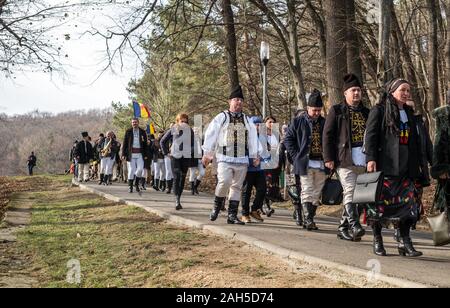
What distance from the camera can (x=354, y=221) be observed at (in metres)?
7.40

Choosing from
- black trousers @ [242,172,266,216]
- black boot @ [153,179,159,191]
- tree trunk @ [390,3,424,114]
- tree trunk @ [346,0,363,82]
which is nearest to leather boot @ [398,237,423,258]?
black trousers @ [242,172,266,216]

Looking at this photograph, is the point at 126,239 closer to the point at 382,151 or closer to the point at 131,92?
the point at 382,151

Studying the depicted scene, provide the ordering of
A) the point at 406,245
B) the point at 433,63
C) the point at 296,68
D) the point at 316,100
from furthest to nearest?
the point at 433,63
the point at 296,68
the point at 316,100
the point at 406,245

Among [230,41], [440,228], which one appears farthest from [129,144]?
[440,228]

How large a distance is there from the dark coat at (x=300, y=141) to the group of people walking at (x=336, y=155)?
0.6 inches

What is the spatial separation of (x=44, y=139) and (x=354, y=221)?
4431 inches

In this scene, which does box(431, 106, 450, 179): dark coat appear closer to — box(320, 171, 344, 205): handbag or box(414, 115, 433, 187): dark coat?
box(414, 115, 433, 187): dark coat

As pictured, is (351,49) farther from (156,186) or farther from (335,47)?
(156,186)

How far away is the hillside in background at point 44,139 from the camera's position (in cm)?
10181

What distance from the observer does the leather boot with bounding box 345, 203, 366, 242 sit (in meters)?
7.31

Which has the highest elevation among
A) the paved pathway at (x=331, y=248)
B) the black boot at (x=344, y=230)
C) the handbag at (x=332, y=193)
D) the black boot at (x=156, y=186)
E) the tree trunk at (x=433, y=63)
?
the tree trunk at (x=433, y=63)

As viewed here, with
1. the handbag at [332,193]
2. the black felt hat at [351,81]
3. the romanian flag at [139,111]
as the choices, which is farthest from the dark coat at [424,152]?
the romanian flag at [139,111]

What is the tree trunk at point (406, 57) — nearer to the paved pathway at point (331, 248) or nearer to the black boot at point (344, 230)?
the paved pathway at point (331, 248)

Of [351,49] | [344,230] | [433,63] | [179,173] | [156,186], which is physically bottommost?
[344,230]
